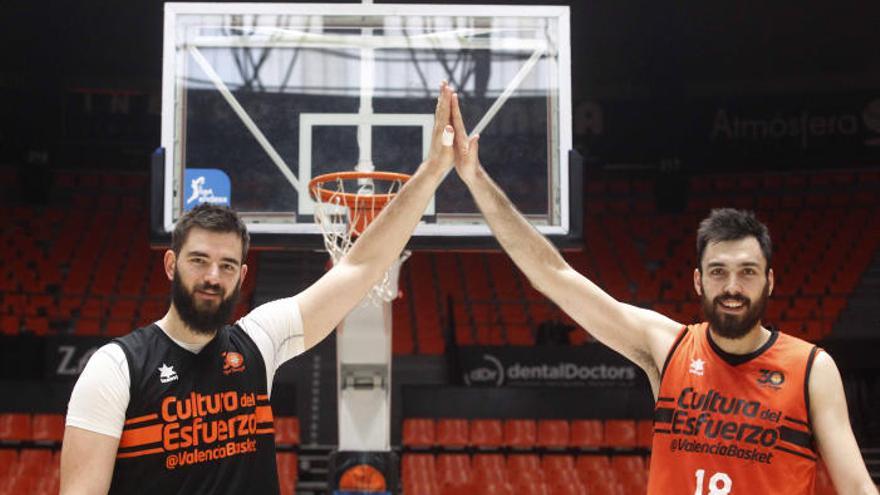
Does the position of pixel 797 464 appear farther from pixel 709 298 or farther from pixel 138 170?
pixel 138 170

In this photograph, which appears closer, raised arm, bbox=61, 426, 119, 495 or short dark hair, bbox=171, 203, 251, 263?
raised arm, bbox=61, 426, 119, 495

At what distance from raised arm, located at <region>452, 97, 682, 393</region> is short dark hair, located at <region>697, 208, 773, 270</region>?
1.05ft

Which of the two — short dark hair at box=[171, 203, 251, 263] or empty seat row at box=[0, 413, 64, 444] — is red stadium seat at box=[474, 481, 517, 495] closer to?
empty seat row at box=[0, 413, 64, 444]

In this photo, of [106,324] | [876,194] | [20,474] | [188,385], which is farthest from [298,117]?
[876,194]

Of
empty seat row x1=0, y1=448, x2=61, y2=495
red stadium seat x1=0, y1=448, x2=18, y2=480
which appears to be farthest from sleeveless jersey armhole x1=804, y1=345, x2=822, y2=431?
red stadium seat x1=0, y1=448, x2=18, y2=480

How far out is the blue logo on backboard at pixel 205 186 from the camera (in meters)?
5.08

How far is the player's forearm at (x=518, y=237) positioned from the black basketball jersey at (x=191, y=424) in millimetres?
1007

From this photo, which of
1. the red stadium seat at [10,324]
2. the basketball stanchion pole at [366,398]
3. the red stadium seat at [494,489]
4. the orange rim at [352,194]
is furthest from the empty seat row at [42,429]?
the orange rim at [352,194]

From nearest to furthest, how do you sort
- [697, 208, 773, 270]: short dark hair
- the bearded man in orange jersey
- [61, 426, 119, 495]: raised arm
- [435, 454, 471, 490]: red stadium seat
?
1. [61, 426, 119, 495]: raised arm
2. the bearded man in orange jersey
3. [697, 208, 773, 270]: short dark hair
4. [435, 454, 471, 490]: red stadium seat

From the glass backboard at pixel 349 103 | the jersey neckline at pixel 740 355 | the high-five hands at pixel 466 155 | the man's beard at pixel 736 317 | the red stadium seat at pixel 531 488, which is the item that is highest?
the glass backboard at pixel 349 103

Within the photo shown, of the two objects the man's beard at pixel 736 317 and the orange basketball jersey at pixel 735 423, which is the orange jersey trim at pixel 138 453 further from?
the man's beard at pixel 736 317

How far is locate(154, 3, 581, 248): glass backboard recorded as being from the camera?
5.05 m

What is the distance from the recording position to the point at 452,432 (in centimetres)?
1070

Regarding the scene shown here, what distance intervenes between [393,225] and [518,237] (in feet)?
1.49
